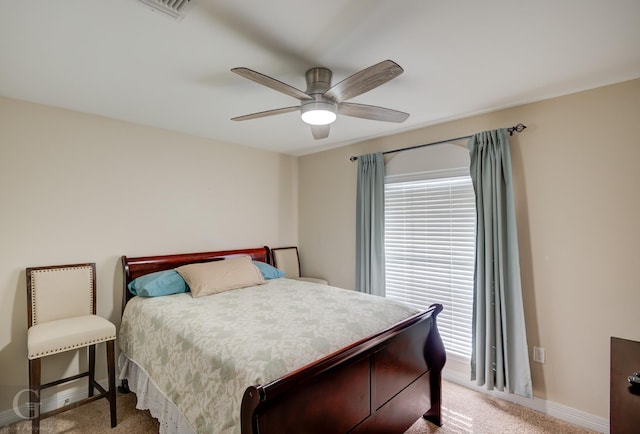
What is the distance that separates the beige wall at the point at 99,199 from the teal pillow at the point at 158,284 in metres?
0.30

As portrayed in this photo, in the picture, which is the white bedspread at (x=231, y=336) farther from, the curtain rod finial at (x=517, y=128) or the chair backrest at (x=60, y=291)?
the curtain rod finial at (x=517, y=128)

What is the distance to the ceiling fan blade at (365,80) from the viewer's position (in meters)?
1.51

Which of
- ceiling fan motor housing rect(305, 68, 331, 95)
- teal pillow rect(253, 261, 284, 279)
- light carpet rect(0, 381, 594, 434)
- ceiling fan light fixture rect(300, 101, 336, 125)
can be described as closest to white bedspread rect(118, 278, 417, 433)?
light carpet rect(0, 381, 594, 434)

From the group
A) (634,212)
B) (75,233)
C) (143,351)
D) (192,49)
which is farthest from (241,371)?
(634,212)

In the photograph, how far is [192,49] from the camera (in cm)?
174

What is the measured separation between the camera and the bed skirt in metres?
1.76

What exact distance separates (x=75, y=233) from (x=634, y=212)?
431cm

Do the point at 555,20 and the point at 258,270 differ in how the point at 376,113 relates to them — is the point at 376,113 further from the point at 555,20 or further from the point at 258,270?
the point at 258,270

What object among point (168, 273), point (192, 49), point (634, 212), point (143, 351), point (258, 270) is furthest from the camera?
point (258, 270)

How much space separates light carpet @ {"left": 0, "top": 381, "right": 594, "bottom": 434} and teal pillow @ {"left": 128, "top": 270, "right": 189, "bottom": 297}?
932 mm

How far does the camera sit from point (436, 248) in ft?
10.0

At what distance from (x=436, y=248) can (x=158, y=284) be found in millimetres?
2637

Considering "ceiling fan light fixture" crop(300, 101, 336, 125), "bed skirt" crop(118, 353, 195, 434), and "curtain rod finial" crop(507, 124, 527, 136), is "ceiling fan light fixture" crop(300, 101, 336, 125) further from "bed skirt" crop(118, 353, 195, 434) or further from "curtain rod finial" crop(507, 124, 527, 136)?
"bed skirt" crop(118, 353, 195, 434)

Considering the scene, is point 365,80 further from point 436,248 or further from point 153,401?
point 153,401
